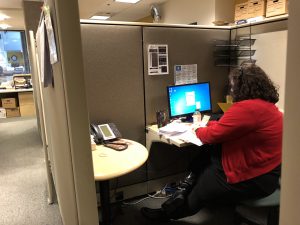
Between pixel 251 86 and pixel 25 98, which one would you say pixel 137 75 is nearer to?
pixel 251 86

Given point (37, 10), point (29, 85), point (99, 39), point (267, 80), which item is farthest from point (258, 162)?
point (29, 85)

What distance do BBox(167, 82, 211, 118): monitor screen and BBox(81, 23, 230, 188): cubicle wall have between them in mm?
139

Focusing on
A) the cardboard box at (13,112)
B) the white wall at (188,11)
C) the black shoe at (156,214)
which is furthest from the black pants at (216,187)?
the cardboard box at (13,112)

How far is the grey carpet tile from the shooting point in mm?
2271

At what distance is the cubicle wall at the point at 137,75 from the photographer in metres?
2.16

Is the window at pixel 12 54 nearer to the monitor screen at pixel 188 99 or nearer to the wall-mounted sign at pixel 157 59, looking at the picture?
the wall-mounted sign at pixel 157 59

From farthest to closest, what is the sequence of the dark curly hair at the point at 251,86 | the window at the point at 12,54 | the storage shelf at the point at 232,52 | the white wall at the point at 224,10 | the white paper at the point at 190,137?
1. the window at the point at 12,54
2. the white wall at the point at 224,10
3. the storage shelf at the point at 232,52
4. the white paper at the point at 190,137
5. the dark curly hair at the point at 251,86

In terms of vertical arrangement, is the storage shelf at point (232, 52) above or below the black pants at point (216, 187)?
above

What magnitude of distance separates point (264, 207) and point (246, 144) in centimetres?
39

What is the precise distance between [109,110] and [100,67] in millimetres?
362

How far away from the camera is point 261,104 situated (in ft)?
5.21

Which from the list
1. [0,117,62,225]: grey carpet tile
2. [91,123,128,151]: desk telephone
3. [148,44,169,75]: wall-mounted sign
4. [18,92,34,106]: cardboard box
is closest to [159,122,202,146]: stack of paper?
[91,123,128,151]: desk telephone

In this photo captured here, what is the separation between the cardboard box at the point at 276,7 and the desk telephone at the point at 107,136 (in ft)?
9.25

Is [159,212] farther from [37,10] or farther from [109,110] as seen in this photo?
[37,10]
